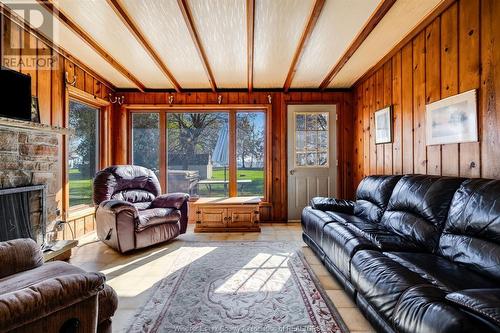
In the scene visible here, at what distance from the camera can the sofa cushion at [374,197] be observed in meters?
2.70

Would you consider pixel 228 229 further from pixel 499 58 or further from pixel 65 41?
pixel 499 58

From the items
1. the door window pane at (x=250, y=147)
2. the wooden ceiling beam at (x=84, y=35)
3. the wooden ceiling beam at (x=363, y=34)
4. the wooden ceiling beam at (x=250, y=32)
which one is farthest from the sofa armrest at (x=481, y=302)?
the door window pane at (x=250, y=147)

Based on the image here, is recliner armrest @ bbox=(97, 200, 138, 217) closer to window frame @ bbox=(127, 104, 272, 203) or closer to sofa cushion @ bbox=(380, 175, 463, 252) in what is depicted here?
window frame @ bbox=(127, 104, 272, 203)

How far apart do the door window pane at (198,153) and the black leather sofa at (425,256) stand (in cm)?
259

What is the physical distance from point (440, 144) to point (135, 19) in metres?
3.25

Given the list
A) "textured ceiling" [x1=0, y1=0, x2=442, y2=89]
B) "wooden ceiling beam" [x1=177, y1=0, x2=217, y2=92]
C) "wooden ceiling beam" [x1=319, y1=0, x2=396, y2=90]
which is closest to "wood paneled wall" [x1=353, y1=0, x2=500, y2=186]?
"textured ceiling" [x1=0, y1=0, x2=442, y2=89]

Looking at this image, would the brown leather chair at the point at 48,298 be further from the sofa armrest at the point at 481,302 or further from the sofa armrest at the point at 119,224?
the sofa armrest at the point at 481,302

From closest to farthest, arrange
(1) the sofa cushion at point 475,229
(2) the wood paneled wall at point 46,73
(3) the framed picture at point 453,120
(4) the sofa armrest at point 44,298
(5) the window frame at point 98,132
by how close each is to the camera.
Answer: (4) the sofa armrest at point 44,298
(1) the sofa cushion at point 475,229
(3) the framed picture at point 453,120
(2) the wood paneled wall at point 46,73
(5) the window frame at point 98,132

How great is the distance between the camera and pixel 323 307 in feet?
6.25

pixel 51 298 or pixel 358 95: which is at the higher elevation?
pixel 358 95

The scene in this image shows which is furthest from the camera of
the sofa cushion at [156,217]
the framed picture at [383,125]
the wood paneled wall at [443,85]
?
the framed picture at [383,125]

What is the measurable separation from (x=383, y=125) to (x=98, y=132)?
15.1 feet

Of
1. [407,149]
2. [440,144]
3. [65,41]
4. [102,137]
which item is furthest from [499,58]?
[102,137]

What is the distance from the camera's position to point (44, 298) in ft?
3.24
